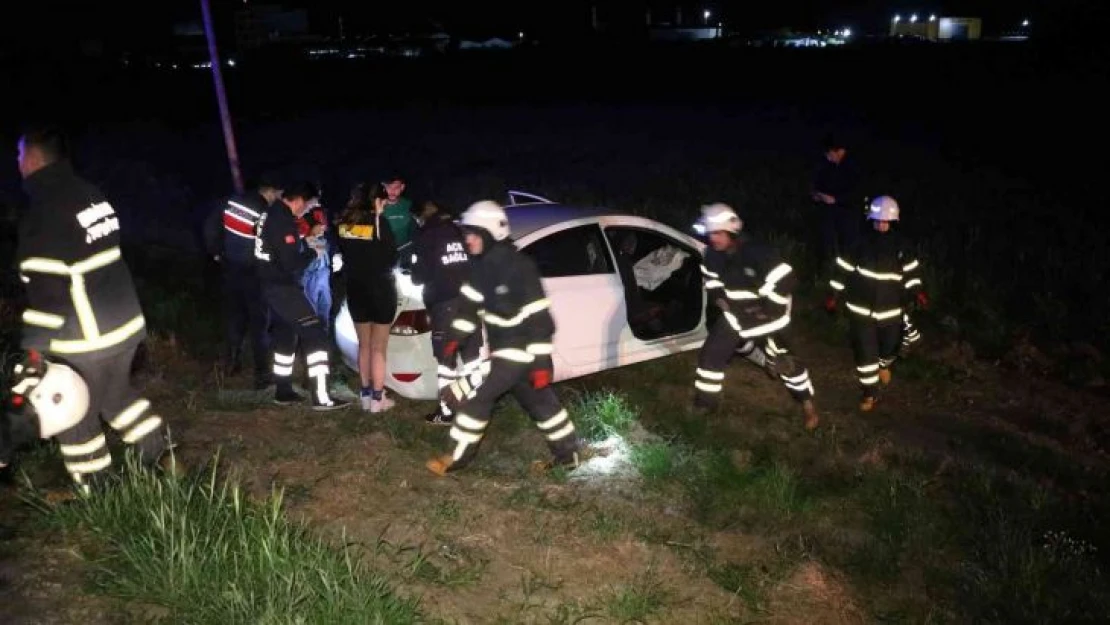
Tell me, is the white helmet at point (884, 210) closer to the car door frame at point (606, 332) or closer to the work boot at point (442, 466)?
the car door frame at point (606, 332)

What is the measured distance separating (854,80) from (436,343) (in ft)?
93.6

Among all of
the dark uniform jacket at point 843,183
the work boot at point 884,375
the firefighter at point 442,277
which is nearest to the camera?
the firefighter at point 442,277

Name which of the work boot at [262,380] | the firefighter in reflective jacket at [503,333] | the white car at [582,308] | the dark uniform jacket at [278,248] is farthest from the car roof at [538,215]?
the work boot at [262,380]

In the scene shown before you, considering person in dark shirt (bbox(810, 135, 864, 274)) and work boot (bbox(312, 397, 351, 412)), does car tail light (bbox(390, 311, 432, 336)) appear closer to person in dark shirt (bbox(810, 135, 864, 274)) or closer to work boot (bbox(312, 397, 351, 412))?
work boot (bbox(312, 397, 351, 412))

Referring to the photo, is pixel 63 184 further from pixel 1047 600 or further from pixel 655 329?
pixel 1047 600

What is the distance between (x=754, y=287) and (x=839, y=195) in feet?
11.2

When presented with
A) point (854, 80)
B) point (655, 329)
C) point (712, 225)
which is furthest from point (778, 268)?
point (854, 80)

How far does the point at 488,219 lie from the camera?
4.94 m

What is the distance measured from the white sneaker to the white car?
0.34 feet

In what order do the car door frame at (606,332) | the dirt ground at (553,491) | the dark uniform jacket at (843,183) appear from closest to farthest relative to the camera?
the dirt ground at (553,491), the car door frame at (606,332), the dark uniform jacket at (843,183)

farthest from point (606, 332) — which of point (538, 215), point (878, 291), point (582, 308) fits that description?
point (878, 291)

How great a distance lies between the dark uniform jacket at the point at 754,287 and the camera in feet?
19.6

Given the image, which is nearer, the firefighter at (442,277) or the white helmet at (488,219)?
the white helmet at (488,219)

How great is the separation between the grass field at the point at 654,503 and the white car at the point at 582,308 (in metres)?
0.37
